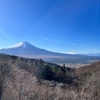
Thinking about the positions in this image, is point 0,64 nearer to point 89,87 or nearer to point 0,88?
point 0,88

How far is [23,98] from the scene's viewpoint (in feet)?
25.4

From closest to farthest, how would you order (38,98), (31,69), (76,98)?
1. (38,98)
2. (76,98)
3. (31,69)

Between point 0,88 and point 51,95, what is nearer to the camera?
point 0,88

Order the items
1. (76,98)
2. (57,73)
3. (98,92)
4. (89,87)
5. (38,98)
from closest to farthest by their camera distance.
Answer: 1. (38,98)
2. (76,98)
3. (98,92)
4. (89,87)
5. (57,73)

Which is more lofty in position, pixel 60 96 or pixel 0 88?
pixel 0 88

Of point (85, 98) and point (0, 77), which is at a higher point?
point (0, 77)

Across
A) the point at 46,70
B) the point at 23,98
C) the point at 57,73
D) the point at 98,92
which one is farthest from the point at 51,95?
the point at 57,73

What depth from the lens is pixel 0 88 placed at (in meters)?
6.82

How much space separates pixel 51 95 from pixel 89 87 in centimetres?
408

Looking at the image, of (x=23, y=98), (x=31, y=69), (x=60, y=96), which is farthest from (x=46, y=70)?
(x=23, y=98)

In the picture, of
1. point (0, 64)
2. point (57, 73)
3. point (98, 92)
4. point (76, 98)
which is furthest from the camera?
point (57, 73)

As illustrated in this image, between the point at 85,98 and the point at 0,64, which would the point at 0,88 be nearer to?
the point at 0,64

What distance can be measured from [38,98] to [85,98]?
2715 mm

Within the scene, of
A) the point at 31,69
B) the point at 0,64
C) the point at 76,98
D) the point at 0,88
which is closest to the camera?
the point at 0,88
